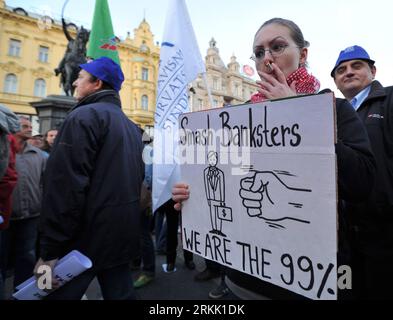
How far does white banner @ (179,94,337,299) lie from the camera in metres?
0.81

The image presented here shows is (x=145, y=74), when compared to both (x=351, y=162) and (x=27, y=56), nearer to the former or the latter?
(x=27, y=56)

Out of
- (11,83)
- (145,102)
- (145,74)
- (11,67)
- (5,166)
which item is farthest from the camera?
(145,74)

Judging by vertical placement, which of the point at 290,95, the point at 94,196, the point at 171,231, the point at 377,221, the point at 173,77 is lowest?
the point at 171,231

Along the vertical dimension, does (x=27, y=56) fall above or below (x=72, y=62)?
above

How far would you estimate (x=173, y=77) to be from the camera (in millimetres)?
3082

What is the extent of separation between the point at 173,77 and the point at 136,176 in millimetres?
1604

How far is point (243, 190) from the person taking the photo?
1.04 metres

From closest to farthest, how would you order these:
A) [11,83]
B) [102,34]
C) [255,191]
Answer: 1. [255,191]
2. [102,34]
3. [11,83]

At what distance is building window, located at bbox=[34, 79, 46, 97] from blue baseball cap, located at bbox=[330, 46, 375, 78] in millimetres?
31725

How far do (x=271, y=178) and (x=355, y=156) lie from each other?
289 mm

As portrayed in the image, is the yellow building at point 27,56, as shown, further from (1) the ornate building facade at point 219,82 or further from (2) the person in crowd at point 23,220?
(2) the person in crowd at point 23,220

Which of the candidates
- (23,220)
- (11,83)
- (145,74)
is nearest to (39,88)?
(11,83)

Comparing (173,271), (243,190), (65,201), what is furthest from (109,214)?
(173,271)
